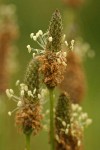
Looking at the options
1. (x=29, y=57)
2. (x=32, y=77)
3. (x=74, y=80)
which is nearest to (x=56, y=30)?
(x=32, y=77)

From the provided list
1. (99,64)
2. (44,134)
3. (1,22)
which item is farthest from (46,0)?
(1,22)

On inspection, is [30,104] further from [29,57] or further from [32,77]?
[29,57]

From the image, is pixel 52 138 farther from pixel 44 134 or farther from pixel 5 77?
pixel 44 134

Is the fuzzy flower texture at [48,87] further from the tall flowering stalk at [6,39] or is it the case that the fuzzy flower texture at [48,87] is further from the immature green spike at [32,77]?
the tall flowering stalk at [6,39]

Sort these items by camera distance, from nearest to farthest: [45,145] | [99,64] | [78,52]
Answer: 1. [78,52]
2. [45,145]
3. [99,64]

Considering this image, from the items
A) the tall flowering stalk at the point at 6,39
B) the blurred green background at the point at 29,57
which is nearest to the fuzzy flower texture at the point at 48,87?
the tall flowering stalk at the point at 6,39

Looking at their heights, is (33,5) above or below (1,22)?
above
